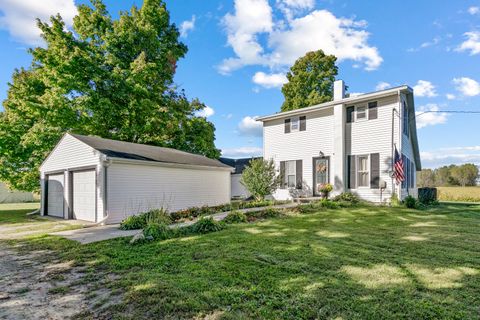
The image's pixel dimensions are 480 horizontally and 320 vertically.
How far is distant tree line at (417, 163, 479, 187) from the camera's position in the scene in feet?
161

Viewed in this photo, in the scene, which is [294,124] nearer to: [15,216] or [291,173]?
[291,173]

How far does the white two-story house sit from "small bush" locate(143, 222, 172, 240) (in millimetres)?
9397

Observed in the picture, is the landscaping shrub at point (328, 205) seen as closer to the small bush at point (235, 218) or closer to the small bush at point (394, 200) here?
the small bush at point (394, 200)

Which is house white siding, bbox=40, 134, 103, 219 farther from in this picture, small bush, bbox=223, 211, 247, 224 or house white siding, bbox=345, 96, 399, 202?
house white siding, bbox=345, 96, 399, 202

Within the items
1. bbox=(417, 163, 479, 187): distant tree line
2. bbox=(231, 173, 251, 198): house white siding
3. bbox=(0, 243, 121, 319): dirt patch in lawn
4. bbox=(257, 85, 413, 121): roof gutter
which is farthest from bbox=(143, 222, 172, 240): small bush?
bbox=(417, 163, 479, 187): distant tree line

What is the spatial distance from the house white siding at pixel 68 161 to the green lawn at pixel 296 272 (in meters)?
4.46

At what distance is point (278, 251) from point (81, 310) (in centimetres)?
323

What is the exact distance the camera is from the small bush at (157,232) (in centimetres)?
659

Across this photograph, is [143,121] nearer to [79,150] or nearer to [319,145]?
[79,150]

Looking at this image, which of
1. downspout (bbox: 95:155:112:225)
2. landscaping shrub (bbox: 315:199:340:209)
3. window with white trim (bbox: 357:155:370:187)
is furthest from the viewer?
window with white trim (bbox: 357:155:370:187)

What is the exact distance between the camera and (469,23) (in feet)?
38.3

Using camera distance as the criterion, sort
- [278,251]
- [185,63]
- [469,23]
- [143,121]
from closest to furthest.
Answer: [278,251]
[469,23]
[143,121]
[185,63]

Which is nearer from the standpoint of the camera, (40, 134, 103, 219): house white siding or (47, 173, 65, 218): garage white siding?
(40, 134, 103, 219): house white siding

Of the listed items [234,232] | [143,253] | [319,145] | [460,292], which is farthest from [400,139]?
[143,253]
